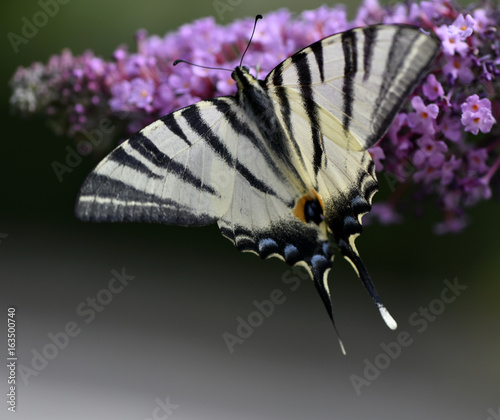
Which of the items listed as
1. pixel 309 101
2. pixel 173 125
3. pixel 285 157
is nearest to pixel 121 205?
pixel 173 125

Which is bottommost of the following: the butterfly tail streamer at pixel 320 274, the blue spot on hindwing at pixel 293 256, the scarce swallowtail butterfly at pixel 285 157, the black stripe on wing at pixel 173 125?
the butterfly tail streamer at pixel 320 274

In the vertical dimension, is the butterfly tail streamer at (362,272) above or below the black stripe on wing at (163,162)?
below

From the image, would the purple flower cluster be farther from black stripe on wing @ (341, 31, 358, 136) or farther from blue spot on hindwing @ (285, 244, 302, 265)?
blue spot on hindwing @ (285, 244, 302, 265)

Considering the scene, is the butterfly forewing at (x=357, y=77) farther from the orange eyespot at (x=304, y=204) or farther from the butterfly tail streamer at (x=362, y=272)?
the butterfly tail streamer at (x=362, y=272)

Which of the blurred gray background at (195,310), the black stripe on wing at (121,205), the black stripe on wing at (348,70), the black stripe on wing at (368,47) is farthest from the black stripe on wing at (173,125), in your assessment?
the blurred gray background at (195,310)

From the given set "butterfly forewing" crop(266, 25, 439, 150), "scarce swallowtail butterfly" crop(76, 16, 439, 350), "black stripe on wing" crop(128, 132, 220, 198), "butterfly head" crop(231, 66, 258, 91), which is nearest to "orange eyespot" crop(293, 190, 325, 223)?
"scarce swallowtail butterfly" crop(76, 16, 439, 350)

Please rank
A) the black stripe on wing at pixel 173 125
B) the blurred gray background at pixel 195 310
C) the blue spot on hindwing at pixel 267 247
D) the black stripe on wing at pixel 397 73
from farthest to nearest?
the blurred gray background at pixel 195 310 → the blue spot on hindwing at pixel 267 247 → the black stripe on wing at pixel 173 125 → the black stripe on wing at pixel 397 73
